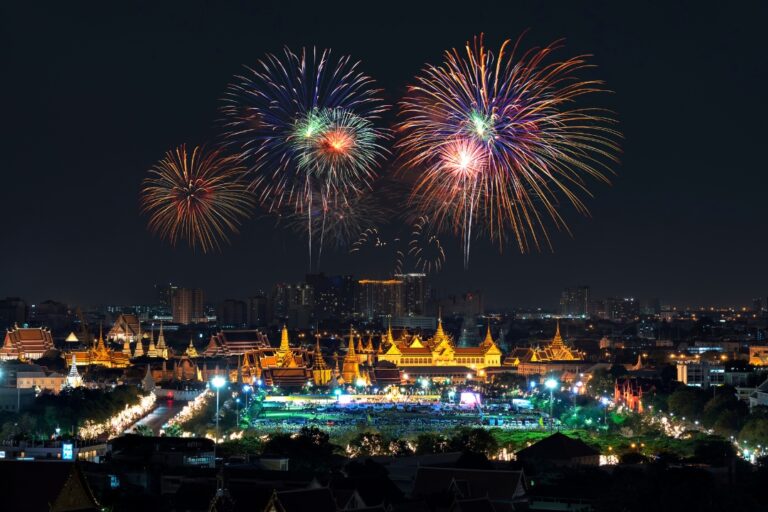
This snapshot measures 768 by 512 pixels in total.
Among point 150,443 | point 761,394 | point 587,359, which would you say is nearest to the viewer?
point 150,443

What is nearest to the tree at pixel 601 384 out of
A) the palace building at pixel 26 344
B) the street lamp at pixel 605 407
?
the street lamp at pixel 605 407

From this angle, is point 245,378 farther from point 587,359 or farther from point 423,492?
point 423,492

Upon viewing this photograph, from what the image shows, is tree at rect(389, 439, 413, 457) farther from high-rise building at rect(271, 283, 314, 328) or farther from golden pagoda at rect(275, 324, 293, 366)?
high-rise building at rect(271, 283, 314, 328)

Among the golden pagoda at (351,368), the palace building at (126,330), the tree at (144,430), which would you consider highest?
the palace building at (126,330)

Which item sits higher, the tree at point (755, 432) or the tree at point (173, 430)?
the tree at point (755, 432)

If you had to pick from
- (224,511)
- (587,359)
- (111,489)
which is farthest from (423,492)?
(587,359)

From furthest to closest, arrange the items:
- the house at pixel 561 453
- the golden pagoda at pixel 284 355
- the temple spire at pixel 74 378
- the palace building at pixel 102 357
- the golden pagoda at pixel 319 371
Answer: the palace building at pixel 102 357 → the golden pagoda at pixel 284 355 → the golden pagoda at pixel 319 371 → the temple spire at pixel 74 378 → the house at pixel 561 453

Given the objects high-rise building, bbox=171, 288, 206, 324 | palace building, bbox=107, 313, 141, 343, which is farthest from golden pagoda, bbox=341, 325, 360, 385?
high-rise building, bbox=171, 288, 206, 324

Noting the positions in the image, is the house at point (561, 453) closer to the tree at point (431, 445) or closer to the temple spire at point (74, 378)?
the tree at point (431, 445)
